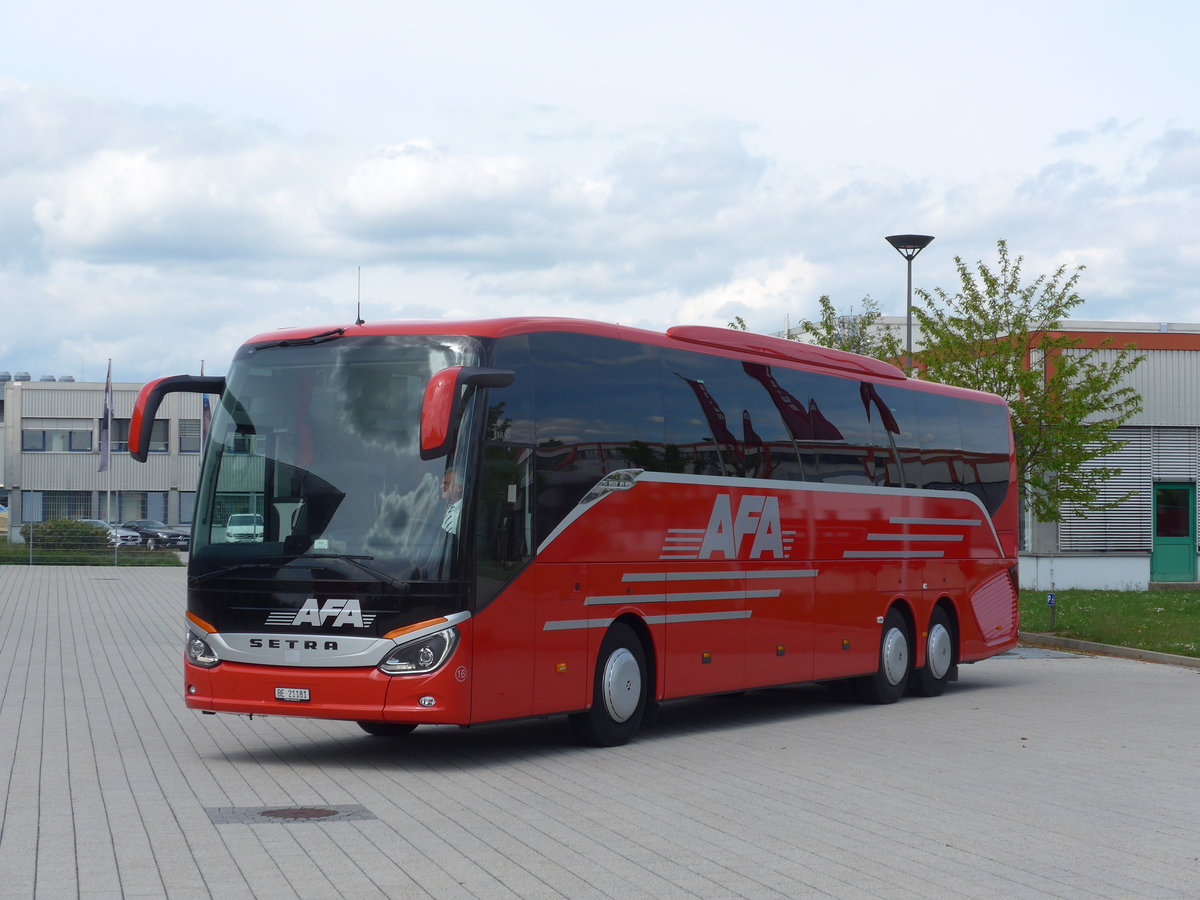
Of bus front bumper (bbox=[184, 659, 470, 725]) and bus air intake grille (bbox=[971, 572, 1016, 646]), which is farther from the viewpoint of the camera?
bus air intake grille (bbox=[971, 572, 1016, 646])

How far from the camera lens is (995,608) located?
66.5 feet

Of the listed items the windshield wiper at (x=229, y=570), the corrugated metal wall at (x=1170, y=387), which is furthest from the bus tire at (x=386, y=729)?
the corrugated metal wall at (x=1170, y=387)

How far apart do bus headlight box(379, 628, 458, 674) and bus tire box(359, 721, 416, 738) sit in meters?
2.30

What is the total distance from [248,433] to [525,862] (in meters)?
5.16

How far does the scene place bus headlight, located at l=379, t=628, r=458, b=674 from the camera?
1141 cm

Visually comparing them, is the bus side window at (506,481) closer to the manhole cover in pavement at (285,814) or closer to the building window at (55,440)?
the manhole cover in pavement at (285,814)

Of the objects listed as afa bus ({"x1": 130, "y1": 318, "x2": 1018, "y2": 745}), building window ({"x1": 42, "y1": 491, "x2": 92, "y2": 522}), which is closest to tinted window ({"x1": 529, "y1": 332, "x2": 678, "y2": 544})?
afa bus ({"x1": 130, "y1": 318, "x2": 1018, "y2": 745})

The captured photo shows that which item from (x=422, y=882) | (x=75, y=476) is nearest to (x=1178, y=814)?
(x=422, y=882)

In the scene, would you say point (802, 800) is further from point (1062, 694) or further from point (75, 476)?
point (75, 476)

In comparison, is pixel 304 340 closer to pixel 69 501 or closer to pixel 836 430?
pixel 836 430

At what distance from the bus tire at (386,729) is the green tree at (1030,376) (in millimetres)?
16215

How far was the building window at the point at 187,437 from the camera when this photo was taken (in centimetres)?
8356

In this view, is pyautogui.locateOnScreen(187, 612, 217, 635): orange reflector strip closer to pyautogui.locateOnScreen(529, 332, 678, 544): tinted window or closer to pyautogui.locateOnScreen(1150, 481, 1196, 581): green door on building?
pyautogui.locateOnScreen(529, 332, 678, 544): tinted window

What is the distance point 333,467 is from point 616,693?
301cm
